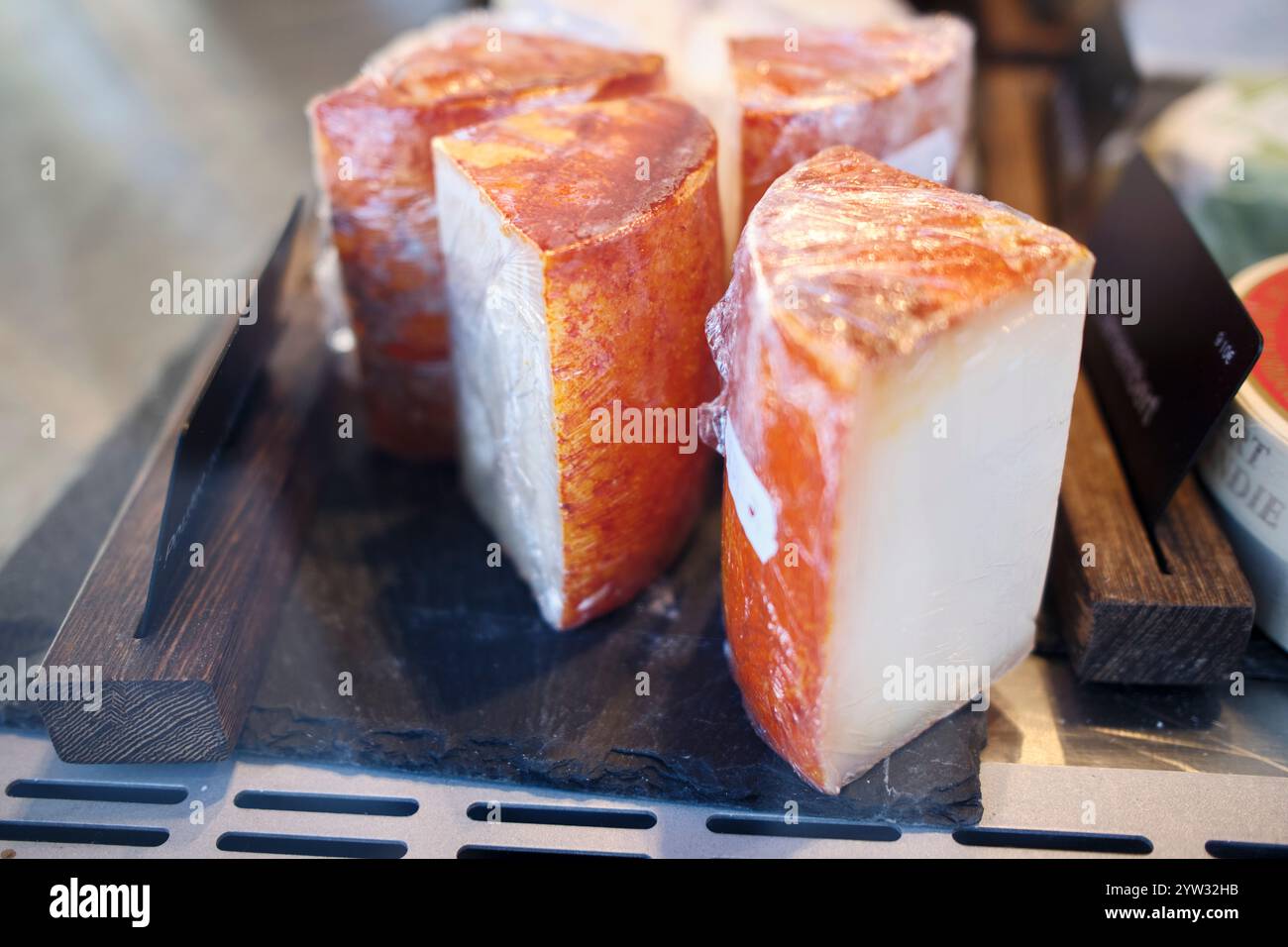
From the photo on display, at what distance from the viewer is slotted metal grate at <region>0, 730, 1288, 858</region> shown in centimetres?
105

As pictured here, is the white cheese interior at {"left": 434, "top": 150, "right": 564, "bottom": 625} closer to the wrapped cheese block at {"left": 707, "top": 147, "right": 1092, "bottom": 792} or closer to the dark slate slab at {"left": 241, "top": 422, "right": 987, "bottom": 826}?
the dark slate slab at {"left": 241, "top": 422, "right": 987, "bottom": 826}

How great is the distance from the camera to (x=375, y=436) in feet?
5.21

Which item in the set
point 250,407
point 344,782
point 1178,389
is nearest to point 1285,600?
point 1178,389

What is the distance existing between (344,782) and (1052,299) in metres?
0.91

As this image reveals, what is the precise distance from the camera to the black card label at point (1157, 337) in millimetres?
1152

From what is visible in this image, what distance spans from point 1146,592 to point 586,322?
0.71 meters

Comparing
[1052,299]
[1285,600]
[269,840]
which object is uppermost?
[1052,299]

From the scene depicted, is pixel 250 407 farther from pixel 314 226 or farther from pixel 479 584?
pixel 314 226

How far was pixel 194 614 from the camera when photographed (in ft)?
3.71

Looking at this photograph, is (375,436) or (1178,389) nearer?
(1178,389)
